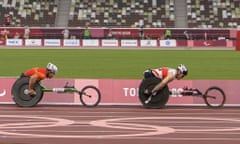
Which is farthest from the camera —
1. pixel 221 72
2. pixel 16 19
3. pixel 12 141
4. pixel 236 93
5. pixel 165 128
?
pixel 16 19

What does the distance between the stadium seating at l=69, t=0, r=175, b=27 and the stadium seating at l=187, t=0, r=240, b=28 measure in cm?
210

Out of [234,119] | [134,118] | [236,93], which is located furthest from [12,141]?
[236,93]

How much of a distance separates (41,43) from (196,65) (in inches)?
801

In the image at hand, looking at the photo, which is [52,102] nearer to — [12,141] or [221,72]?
[12,141]

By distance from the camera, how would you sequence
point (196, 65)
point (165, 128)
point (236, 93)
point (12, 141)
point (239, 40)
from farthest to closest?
point (239, 40), point (196, 65), point (236, 93), point (165, 128), point (12, 141)

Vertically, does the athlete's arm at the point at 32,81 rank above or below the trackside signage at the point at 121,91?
above

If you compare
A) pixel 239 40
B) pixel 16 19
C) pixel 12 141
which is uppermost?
pixel 16 19

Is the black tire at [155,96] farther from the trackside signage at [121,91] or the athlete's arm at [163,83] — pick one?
the trackside signage at [121,91]

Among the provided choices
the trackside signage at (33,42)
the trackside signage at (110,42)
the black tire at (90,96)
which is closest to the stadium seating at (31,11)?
the trackside signage at (33,42)

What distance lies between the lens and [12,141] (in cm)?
858

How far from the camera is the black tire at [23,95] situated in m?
13.8

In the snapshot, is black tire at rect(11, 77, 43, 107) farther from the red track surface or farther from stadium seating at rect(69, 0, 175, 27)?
stadium seating at rect(69, 0, 175, 27)

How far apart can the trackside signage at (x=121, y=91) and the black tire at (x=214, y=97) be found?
1.15 feet

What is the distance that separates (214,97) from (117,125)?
4.24 metres
